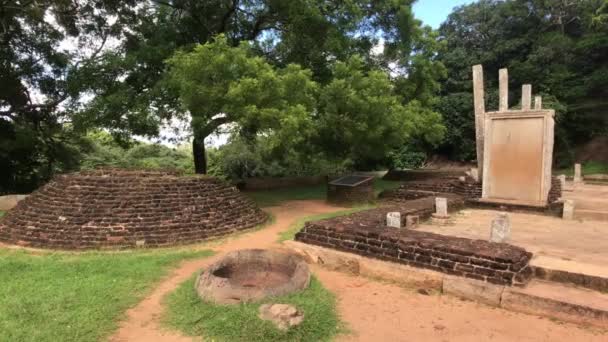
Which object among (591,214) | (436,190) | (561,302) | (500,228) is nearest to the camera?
(561,302)

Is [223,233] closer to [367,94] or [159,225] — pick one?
[159,225]

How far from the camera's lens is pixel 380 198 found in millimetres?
12617

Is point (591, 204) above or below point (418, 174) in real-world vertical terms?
below

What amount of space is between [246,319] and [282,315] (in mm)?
382

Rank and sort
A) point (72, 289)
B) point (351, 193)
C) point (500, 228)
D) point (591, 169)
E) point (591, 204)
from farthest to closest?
1. point (591, 169)
2. point (351, 193)
3. point (591, 204)
4. point (500, 228)
5. point (72, 289)

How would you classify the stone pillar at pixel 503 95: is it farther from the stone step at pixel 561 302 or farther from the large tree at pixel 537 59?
the large tree at pixel 537 59

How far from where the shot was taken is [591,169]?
19984mm

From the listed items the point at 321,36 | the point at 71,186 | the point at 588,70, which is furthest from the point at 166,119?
the point at 588,70

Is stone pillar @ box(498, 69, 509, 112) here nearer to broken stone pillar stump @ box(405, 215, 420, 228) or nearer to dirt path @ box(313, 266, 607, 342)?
broken stone pillar stump @ box(405, 215, 420, 228)

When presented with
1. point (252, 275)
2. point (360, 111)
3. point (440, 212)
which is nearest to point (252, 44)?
point (360, 111)

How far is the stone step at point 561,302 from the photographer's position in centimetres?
386

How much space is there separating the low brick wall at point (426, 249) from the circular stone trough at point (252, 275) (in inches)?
40.3

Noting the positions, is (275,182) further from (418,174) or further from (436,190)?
(436,190)

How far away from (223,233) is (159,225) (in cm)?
125
